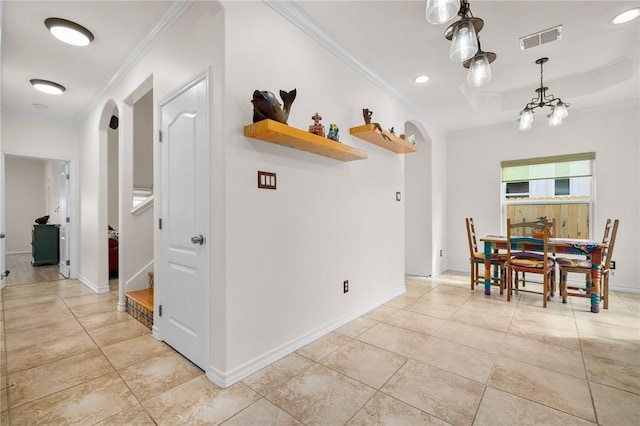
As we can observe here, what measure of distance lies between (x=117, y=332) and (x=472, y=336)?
3276 mm

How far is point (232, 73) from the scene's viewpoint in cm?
194

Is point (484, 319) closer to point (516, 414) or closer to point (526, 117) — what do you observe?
point (516, 414)

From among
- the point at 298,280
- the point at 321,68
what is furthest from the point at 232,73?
the point at 298,280

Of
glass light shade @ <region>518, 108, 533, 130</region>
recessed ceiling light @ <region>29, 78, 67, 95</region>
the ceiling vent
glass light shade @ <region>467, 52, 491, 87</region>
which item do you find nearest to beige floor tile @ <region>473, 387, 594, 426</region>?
glass light shade @ <region>467, 52, 491, 87</region>

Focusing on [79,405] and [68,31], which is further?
[68,31]

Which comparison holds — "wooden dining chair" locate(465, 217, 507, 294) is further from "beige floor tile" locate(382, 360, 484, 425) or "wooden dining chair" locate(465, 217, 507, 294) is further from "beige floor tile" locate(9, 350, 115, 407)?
"beige floor tile" locate(9, 350, 115, 407)

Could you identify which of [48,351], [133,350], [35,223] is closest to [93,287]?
[48,351]

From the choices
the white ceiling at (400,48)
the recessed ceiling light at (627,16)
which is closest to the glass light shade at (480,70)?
the white ceiling at (400,48)

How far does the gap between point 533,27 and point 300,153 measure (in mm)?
2402

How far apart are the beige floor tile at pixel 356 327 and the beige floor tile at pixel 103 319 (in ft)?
7.41

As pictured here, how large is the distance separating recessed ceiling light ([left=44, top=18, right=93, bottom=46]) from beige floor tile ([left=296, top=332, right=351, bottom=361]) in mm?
3353

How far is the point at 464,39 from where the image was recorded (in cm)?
183

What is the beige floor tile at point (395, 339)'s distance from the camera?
239 cm

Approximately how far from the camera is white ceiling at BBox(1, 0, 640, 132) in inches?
93.2
